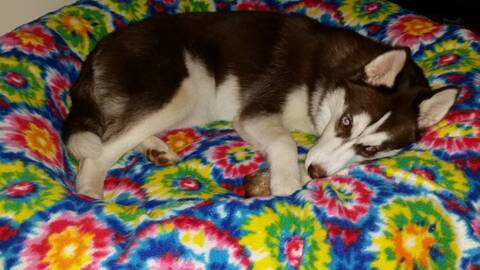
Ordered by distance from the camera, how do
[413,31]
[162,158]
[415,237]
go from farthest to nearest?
[413,31]
[162,158]
[415,237]

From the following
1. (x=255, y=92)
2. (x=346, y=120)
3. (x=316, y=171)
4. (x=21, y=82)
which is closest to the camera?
(x=316, y=171)

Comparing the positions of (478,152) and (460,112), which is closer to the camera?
(478,152)

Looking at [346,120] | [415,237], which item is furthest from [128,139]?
[415,237]

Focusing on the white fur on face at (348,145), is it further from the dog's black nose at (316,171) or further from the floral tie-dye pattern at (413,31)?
the floral tie-dye pattern at (413,31)

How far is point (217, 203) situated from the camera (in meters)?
2.50

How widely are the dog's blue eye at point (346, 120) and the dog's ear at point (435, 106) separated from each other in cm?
43

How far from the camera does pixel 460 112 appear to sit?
3.20 m

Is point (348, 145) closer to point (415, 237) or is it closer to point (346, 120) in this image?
point (346, 120)

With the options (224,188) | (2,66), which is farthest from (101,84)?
(224,188)

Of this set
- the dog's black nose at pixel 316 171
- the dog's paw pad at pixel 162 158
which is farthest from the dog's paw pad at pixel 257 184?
the dog's paw pad at pixel 162 158

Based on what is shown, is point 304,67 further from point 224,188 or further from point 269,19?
point 224,188

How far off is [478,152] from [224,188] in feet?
5.18

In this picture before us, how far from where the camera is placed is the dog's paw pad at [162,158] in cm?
348

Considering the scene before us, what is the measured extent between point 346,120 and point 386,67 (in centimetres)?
40
